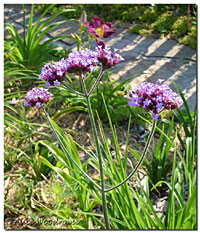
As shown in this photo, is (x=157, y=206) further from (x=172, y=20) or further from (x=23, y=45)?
(x=172, y=20)

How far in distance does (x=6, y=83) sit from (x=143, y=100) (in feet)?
6.66

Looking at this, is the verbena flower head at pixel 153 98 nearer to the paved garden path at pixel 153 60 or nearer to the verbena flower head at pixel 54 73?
the verbena flower head at pixel 54 73

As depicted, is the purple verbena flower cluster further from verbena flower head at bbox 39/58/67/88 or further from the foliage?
the foliage

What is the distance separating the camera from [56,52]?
11.2ft

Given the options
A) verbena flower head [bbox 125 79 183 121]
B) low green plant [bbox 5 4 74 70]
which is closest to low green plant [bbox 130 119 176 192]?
verbena flower head [bbox 125 79 183 121]

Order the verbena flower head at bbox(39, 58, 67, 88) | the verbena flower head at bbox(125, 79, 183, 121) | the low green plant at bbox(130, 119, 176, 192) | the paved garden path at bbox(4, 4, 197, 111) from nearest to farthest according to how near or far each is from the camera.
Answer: the verbena flower head at bbox(125, 79, 183, 121)
the verbena flower head at bbox(39, 58, 67, 88)
the low green plant at bbox(130, 119, 176, 192)
the paved garden path at bbox(4, 4, 197, 111)

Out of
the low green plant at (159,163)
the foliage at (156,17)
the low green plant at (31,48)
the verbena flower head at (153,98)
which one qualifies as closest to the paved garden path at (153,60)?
the foliage at (156,17)

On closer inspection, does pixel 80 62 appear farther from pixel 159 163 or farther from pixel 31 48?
pixel 31 48

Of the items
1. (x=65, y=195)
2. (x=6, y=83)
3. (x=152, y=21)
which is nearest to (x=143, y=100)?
(x=65, y=195)

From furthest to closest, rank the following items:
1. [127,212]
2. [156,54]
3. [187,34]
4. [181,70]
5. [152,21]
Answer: [152,21]
[187,34]
[156,54]
[181,70]
[127,212]

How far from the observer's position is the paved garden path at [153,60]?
3176 mm

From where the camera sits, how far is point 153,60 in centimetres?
358

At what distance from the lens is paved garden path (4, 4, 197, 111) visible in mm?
3176

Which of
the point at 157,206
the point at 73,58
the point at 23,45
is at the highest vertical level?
the point at 73,58
